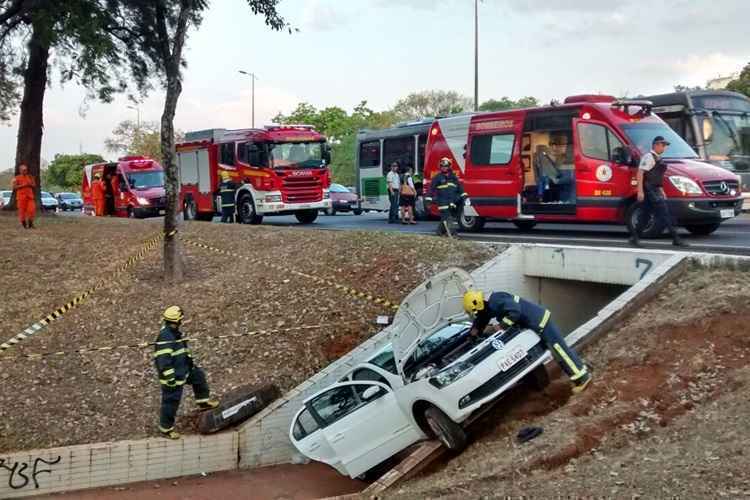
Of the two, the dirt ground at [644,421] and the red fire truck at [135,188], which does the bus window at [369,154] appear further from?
the dirt ground at [644,421]

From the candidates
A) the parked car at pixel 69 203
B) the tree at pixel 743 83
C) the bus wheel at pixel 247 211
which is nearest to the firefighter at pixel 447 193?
the bus wheel at pixel 247 211

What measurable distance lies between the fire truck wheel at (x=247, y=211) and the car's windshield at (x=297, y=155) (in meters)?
1.38

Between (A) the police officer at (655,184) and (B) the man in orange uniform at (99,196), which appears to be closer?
(A) the police officer at (655,184)

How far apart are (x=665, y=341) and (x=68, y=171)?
9170 centimetres

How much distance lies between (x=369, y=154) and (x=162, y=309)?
1471cm

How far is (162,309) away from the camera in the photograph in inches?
488

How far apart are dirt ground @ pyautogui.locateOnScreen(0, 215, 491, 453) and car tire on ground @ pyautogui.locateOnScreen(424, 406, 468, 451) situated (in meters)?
3.12

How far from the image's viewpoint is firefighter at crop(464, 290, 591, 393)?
26.6ft

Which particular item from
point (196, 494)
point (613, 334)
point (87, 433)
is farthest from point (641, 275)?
point (87, 433)

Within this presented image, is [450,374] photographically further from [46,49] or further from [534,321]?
[46,49]

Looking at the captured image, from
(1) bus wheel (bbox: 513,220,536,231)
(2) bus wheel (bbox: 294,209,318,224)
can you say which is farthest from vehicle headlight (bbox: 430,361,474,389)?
(2) bus wheel (bbox: 294,209,318,224)

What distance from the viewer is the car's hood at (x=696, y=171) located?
44.1ft

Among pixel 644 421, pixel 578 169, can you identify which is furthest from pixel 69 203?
pixel 644 421

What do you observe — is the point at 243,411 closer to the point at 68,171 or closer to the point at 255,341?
the point at 255,341
